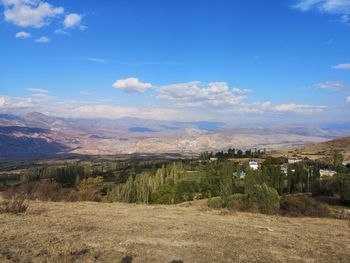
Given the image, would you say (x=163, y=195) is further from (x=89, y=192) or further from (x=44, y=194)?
(x=44, y=194)

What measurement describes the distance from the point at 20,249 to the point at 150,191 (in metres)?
66.8

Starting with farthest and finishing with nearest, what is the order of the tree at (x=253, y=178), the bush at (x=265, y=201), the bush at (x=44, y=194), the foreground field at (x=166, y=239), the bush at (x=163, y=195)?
the bush at (x=163, y=195) < the tree at (x=253, y=178) < the bush at (x=44, y=194) < the bush at (x=265, y=201) < the foreground field at (x=166, y=239)

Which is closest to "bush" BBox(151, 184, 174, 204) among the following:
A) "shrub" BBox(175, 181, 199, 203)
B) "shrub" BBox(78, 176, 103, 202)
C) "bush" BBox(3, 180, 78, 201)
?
"shrub" BBox(175, 181, 199, 203)

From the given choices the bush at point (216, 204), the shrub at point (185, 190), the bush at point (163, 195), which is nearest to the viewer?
the bush at point (216, 204)

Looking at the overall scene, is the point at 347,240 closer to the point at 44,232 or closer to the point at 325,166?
the point at 44,232

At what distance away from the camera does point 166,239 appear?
46.1 feet

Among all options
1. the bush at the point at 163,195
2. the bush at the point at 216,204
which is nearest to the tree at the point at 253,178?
the bush at the point at 163,195

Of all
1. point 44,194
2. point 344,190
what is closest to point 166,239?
point 44,194

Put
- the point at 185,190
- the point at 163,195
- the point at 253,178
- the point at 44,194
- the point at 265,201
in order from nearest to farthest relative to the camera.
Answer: the point at 265,201
the point at 44,194
the point at 253,178
the point at 163,195
the point at 185,190

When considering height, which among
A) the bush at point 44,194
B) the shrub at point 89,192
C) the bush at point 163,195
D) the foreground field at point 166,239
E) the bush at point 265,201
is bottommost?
the bush at point 163,195

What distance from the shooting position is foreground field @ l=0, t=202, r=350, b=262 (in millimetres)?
11659

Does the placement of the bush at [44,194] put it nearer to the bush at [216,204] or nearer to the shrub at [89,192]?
the shrub at [89,192]

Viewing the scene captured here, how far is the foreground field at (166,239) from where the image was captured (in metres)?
11.7

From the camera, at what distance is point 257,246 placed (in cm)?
1322
